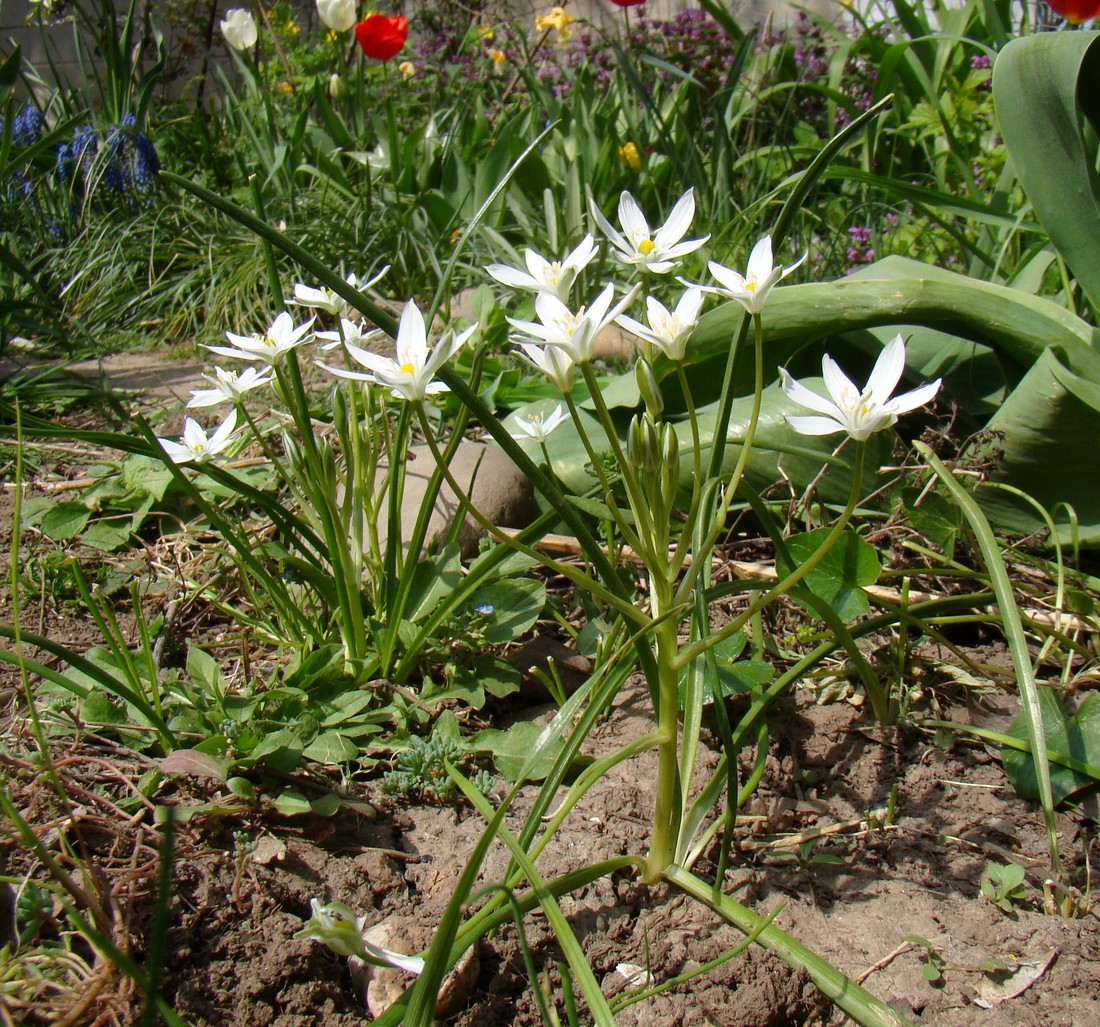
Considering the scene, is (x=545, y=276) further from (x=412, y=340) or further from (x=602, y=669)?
(x=602, y=669)

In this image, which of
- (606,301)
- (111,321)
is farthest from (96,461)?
(606,301)

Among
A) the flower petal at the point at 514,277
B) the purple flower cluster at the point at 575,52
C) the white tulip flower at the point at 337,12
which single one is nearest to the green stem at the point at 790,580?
the flower petal at the point at 514,277

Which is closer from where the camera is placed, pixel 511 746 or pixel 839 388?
pixel 839 388

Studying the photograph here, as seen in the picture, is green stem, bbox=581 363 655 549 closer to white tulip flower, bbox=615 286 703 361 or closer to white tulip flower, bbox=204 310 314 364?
white tulip flower, bbox=615 286 703 361

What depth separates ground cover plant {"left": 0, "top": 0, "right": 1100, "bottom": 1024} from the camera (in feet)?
2.96

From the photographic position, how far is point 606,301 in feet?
2.95

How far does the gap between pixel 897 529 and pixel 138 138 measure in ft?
11.2

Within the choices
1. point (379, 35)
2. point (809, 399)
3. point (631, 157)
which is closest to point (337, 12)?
point (379, 35)

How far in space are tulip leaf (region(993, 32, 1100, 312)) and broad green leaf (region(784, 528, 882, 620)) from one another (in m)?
0.77

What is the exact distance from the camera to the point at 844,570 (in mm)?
1244

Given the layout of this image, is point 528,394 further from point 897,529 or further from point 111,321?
point 111,321

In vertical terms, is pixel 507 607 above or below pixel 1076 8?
below

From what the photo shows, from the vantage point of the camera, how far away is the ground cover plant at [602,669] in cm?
90

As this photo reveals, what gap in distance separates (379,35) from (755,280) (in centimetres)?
308
